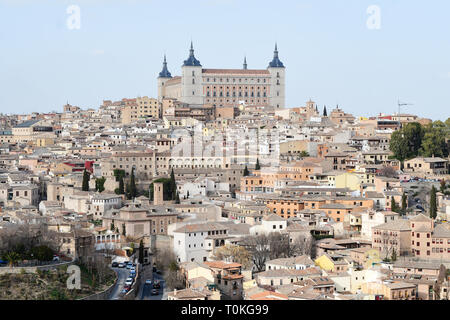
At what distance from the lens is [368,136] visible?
29.4 metres

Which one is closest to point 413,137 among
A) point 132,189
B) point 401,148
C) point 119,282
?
point 401,148

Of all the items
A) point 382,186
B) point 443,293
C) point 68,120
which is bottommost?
point 443,293

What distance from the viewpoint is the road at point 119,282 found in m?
12.7

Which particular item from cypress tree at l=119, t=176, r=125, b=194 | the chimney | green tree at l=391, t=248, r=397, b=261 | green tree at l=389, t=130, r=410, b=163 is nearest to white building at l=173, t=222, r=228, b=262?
green tree at l=391, t=248, r=397, b=261

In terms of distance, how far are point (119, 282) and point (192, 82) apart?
32.5 m

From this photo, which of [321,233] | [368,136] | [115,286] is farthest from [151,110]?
[115,286]

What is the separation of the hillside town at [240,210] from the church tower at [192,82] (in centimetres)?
1088

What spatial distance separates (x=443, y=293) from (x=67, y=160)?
15837mm

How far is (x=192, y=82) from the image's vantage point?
4562cm

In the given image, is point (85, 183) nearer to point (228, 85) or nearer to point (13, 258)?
point (13, 258)

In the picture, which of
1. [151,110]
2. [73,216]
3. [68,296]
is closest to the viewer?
[68,296]

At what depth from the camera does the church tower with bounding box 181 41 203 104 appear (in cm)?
4541

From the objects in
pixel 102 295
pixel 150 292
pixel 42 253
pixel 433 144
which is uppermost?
pixel 433 144

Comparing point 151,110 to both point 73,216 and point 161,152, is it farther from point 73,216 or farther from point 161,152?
point 73,216
